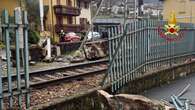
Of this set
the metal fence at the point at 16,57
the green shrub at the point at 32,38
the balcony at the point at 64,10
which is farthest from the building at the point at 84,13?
the metal fence at the point at 16,57

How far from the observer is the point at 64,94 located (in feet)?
Result: 23.2

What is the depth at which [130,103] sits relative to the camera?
6371mm

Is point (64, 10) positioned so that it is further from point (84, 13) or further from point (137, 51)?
point (137, 51)

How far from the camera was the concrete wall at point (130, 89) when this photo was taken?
622cm

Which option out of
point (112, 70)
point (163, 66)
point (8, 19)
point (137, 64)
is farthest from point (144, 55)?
point (8, 19)

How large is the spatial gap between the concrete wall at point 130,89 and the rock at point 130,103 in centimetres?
13

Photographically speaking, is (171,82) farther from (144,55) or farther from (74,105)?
(74,105)

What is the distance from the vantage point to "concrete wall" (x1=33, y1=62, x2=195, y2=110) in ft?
20.4

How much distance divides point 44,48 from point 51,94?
912cm

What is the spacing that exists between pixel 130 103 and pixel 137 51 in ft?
9.01

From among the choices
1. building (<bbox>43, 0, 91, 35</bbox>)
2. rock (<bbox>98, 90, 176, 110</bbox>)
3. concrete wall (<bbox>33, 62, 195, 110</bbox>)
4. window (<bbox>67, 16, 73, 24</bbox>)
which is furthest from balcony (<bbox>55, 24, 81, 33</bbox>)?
rock (<bbox>98, 90, 176, 110</bbox>)

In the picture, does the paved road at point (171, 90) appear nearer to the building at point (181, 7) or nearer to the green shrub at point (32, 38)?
the green shrub at point (32, 38)

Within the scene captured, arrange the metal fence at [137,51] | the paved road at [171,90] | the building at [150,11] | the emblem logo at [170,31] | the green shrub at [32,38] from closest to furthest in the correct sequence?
the metal fence at [137,51] < the paved road at [171,90] < the emblem logo at [170,31] < the building at [150,11] < the green shrub at [32,38]

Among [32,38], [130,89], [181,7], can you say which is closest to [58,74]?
[130,89]
